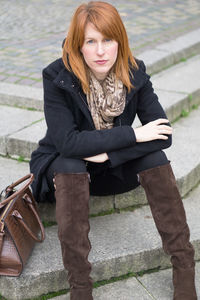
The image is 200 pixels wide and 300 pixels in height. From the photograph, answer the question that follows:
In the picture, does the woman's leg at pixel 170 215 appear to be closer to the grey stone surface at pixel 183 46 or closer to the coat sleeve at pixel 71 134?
the coat sleeve at pixel 71 134

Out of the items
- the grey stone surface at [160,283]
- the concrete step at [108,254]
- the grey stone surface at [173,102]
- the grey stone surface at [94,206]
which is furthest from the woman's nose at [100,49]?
the grey stone surface at [173,102]

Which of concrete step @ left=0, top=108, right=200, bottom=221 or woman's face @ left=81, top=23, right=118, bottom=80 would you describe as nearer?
woman's face @ left=81, top=23, right=118, bottom=80

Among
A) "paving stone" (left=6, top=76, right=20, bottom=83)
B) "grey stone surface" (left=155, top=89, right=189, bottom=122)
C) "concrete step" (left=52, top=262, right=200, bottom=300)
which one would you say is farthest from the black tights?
"paving stone" (left=6, top=76, right=20, bottom=83)

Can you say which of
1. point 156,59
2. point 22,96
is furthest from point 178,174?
point 156,59

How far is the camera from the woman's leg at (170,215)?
2.48m

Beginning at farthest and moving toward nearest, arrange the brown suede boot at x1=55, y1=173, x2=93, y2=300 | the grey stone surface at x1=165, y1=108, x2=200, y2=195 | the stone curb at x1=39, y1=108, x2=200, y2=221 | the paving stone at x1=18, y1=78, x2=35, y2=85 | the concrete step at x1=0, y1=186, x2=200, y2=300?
the paving stone at x1=18, y1=78, x2=35, y2=85
the grey stone surface at x1=165, y1=108, x2=200, y2=195
the stone curb at x1=39, y1=108, x2=200, y2=221
the concrete step at x1=0, y1=186, x2=200, y2=300
the brown suede boot at x1=55, y1=173, x2=93, y2=300

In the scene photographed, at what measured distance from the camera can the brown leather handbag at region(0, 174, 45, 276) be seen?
2428 mm

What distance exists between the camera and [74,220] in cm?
238

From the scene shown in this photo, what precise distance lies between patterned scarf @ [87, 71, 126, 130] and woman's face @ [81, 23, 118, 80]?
0.08 m

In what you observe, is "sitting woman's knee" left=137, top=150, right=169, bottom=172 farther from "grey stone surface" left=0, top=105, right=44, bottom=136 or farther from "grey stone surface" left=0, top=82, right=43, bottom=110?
"grey stone surface" left=0, top=82, right=43, bottom=110

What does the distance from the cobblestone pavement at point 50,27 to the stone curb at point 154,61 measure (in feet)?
0.59

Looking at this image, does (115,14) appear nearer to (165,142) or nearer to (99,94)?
(99,94)

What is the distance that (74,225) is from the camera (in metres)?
2.38

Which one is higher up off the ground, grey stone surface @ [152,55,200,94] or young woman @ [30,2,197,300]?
young woman @ [30,2,197,300]
